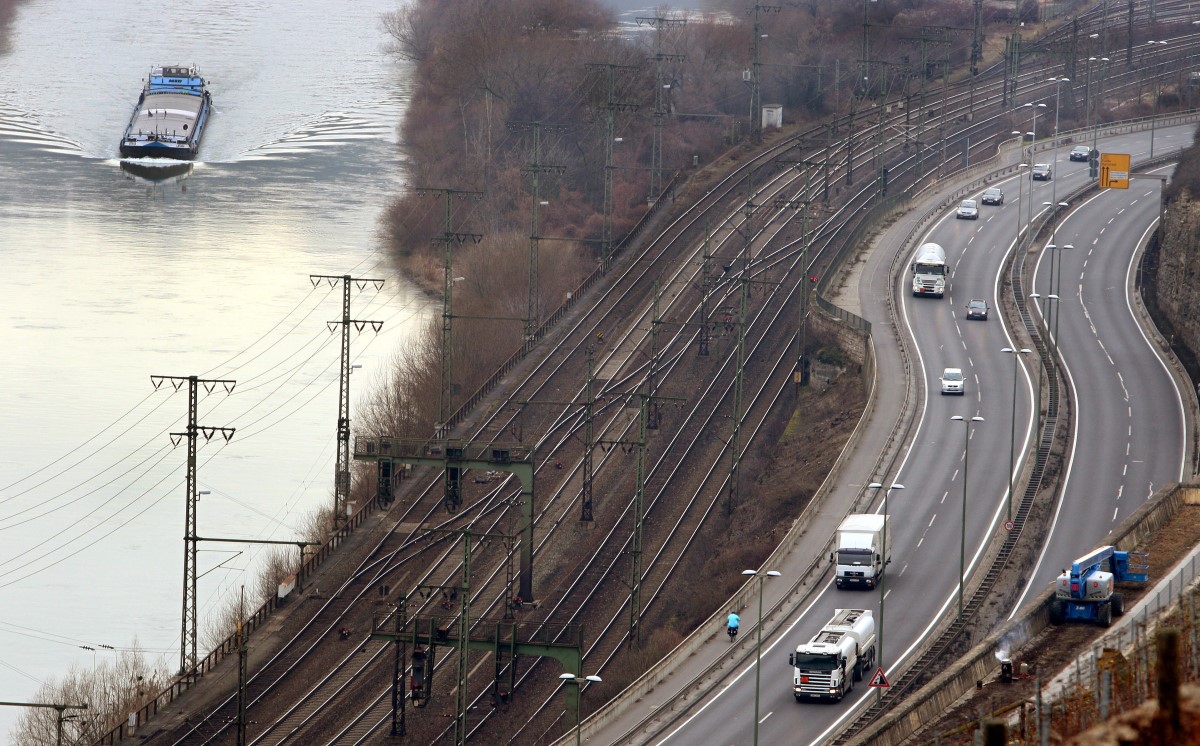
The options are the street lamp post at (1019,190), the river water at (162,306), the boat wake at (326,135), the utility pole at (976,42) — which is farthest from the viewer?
the boat wake at (326,135)

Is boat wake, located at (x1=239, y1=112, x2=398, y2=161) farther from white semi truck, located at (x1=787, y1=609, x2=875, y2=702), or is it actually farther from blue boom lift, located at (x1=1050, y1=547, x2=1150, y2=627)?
blue boom lift, located at (x1=1050, y1=547, x2=1150, y2=627)

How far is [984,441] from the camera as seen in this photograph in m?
65.1

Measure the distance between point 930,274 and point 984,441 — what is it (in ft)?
61.8

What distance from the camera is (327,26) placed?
585 feet

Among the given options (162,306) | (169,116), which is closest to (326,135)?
(169,116)

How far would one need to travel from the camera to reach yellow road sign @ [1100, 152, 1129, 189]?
289 ft

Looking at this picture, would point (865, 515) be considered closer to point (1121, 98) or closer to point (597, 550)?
point (597, 550)

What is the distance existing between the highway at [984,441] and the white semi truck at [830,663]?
0.45 m

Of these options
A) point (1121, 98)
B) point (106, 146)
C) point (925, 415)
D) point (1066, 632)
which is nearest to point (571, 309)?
point (925, 415)

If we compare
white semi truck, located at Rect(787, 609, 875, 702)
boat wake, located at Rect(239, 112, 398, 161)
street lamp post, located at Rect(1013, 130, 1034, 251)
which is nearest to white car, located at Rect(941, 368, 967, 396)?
street lamp post, located at Rect(1013, 130, 1034, 251)

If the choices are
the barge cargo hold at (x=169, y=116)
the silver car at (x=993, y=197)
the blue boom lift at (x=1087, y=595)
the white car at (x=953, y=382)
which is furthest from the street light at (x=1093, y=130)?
the barge cargo hold at (x=169, y=116)

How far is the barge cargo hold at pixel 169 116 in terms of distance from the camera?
132 metres

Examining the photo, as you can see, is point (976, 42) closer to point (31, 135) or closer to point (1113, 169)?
point (1113, 169)

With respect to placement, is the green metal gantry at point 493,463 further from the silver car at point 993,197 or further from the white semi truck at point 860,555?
the silver car at point 993,197
